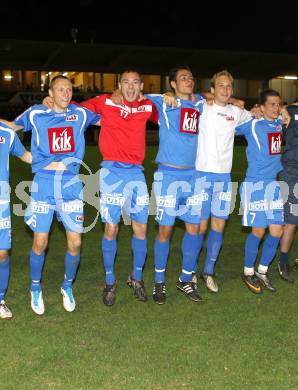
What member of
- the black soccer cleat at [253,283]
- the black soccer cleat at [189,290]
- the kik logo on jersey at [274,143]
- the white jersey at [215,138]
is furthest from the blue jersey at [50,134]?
the black soccer cleat at [253,283]

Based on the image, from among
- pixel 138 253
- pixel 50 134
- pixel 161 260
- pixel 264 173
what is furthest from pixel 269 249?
pixel 50 134

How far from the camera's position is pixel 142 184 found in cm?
540

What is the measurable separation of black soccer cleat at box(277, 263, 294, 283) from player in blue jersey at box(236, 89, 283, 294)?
1.15 ft

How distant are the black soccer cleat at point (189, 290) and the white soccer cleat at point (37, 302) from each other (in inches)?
53.3

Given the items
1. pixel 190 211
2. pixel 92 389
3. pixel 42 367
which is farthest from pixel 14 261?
pixel 92 389

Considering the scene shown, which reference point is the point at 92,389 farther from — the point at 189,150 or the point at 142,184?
the point at 189,150

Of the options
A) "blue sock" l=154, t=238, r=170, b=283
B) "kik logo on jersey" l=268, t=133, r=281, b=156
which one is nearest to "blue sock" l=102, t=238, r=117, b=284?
"blue sock" l=154, t=238, r=170, b=283

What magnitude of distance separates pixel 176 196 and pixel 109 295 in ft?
3.61

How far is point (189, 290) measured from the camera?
5.63 m

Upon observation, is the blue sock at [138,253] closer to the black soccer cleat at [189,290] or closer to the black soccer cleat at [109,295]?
the black soccer cleat at [109,295]

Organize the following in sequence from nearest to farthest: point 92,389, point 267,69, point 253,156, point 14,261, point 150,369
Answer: point 92,389 → point 150,369 → point 253,156 → point 14,261 → point 267,69

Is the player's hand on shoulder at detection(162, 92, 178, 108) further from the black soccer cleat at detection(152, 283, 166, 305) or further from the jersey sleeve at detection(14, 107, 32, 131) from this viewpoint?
the black soccer cleat at detection(152, 283, 166, 305)

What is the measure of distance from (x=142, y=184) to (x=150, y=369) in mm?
1877

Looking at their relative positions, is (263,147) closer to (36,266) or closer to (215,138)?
(215,138)
